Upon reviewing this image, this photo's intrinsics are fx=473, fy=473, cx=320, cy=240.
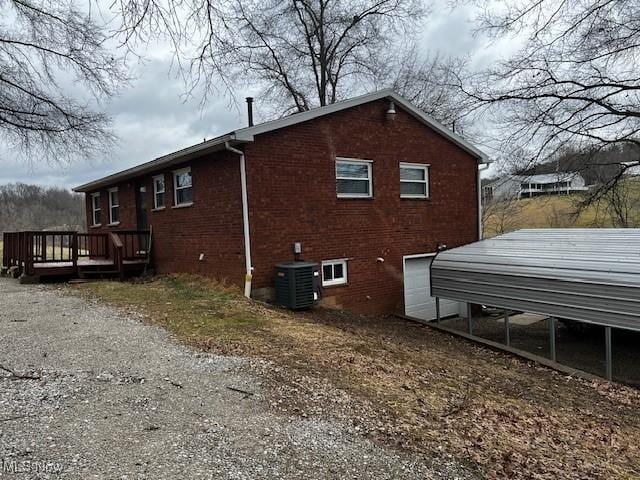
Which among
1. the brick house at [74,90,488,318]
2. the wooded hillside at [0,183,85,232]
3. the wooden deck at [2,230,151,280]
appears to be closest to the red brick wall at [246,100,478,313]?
the brick house at [74,90,488,318]

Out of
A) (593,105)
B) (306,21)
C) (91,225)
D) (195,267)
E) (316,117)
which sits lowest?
(195,267)

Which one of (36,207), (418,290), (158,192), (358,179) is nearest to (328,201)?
(358,179)

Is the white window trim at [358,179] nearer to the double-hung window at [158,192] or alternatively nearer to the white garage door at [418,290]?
the white garage door at [418,290]

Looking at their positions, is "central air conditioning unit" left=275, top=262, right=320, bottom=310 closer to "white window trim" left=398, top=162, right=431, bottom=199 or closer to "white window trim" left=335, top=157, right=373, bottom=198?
"white window trim" left=335, top=157, right=373, bottom=198

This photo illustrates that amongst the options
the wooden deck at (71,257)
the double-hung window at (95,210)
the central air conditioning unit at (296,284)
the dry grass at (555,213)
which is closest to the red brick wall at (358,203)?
the central air conditioning unit at (296,284)

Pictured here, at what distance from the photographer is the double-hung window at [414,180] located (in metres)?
13.5

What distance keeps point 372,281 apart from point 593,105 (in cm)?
967

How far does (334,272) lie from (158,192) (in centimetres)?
598

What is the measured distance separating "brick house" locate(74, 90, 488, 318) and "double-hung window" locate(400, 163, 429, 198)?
0.10ft

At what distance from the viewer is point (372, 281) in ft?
41.5

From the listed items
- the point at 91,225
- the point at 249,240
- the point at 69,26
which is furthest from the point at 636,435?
the point at 91,225

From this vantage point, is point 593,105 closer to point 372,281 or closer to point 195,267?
point 372,281

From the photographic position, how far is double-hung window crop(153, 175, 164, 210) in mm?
13836

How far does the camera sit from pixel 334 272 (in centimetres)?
1199
